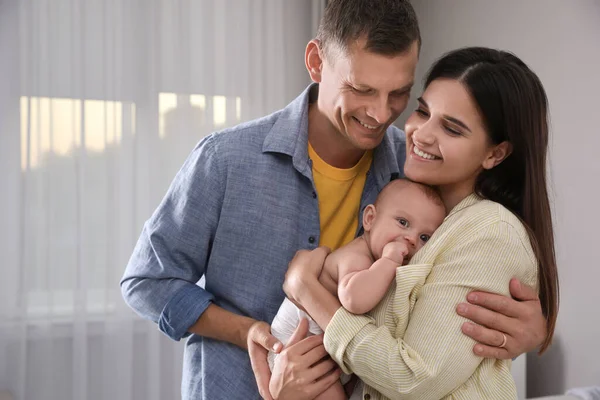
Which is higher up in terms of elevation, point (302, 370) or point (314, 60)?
point (314, 60)

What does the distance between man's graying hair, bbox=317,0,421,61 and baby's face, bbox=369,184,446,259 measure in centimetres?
34

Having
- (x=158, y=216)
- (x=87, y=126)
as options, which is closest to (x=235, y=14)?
(x=87, y=126)

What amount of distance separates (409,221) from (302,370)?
395 millimetres

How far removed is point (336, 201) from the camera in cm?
178

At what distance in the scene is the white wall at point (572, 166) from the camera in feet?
9.28

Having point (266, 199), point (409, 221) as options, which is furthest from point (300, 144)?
point (409, 221)

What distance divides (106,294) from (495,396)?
2.63 meters

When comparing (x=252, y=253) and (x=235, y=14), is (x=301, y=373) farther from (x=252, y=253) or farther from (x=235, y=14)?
(x=235, y=14)

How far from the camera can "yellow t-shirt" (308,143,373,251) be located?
1770 millimetres

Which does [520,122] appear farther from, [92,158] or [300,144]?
[92,158]

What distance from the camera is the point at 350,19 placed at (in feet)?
5.34

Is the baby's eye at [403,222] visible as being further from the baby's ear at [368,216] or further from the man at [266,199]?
the man at [266,199]

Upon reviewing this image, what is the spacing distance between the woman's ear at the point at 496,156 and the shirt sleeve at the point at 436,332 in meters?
0.20

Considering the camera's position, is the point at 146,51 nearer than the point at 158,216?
No
